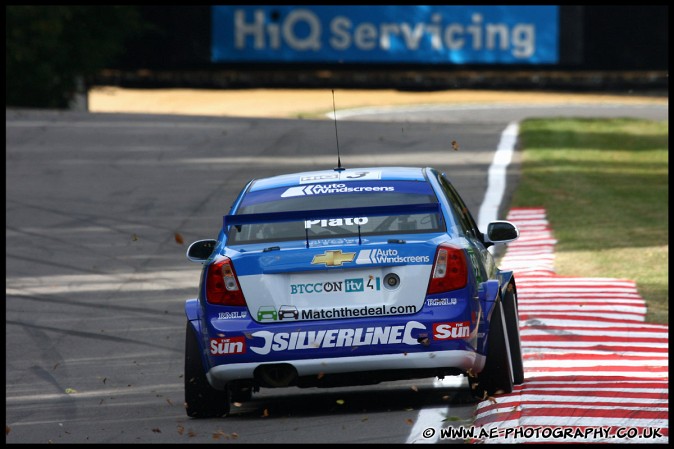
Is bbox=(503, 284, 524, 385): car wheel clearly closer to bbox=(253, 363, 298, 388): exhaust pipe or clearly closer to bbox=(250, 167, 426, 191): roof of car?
bbox=(250, 167, 426, 191): roof of car

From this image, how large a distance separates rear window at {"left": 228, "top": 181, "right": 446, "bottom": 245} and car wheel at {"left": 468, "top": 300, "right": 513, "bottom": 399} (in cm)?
61

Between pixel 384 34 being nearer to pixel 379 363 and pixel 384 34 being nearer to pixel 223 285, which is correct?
pixel 223 285

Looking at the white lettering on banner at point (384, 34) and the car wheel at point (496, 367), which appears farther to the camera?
the white lettering on banner at point (384, 34)

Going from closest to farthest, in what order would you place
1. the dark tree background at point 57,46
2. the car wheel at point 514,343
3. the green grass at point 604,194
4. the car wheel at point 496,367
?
the car wheel at point 496,367 → the car wheel at point 514,343 → the green grass at point 604,194 → the dark tree background at point 57,46

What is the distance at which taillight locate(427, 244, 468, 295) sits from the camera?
316 inches

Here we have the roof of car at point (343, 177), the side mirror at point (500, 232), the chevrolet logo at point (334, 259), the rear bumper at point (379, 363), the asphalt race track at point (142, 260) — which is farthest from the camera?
the side mirror at point (500, 232)

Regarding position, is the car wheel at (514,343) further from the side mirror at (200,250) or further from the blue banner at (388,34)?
Answer: the blue banner at (388,34)

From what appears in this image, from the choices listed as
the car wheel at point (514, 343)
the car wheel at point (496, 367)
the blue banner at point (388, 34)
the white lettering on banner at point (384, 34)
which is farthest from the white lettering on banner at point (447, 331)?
the white lettering on banner at point (384, 34)

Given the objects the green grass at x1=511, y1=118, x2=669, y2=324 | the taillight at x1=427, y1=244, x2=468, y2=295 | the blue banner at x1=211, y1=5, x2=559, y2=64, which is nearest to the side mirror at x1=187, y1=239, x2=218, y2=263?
the taillight at x1=427, y1=244, x2=468, y2=295

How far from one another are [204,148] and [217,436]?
61.3 feet

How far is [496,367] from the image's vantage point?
27.0 ft

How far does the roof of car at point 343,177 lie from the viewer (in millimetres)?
9133

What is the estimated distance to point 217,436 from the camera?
7758mm

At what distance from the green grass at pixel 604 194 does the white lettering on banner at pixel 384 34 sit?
30.4ft
